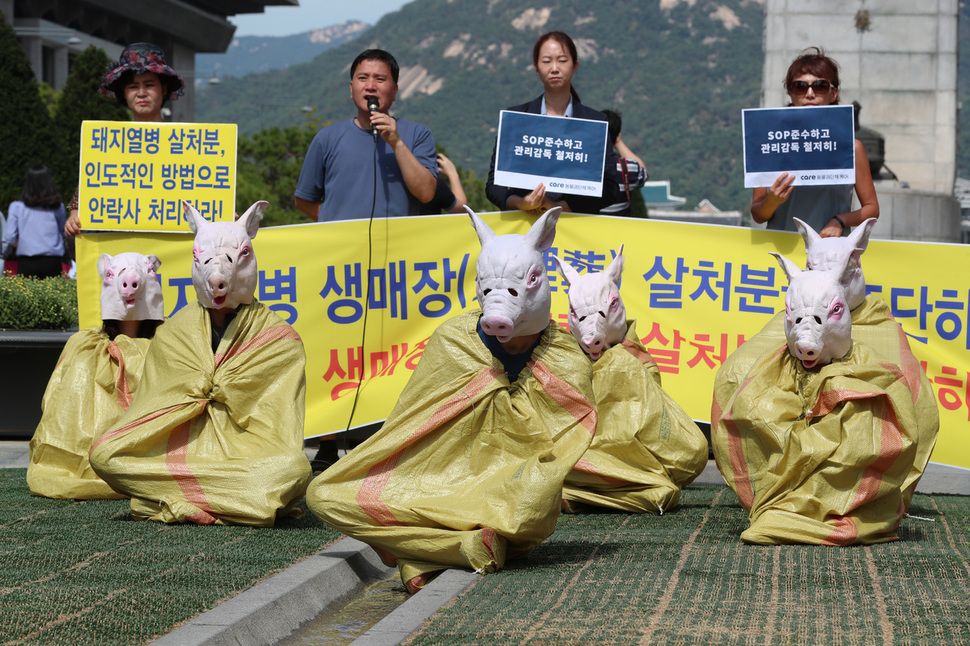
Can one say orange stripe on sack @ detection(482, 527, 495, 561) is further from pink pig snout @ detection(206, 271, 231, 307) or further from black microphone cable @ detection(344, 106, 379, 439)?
black microphone cable @ detection(344, 106, 379, 439)

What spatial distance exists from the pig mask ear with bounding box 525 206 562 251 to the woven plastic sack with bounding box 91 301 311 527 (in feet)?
5.84

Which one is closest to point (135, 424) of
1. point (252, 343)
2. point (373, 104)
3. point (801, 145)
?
point (252, 343)

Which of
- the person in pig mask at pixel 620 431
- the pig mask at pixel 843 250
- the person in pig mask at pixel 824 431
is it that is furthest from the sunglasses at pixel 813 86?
the person in pig mask at pixel 824 431

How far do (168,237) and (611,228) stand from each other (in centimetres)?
287

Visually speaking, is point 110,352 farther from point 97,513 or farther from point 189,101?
point 189,101

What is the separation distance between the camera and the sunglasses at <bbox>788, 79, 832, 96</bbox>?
7.75 m

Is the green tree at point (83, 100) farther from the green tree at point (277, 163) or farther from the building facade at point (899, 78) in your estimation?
the building facade at point (899, 78)

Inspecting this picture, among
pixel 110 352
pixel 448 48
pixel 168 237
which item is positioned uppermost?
pixel 448 48

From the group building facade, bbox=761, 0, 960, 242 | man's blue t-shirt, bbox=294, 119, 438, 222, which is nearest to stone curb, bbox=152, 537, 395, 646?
man's blue t-shirt, bbox=294, 119, 438, 222

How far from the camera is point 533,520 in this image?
5.16m

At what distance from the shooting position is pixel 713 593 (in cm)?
474

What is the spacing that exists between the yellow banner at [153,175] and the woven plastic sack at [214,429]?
5.89ft

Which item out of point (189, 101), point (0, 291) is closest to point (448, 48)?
point (189, 101)

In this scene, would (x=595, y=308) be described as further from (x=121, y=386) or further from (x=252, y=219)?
(x=121, y=386)
